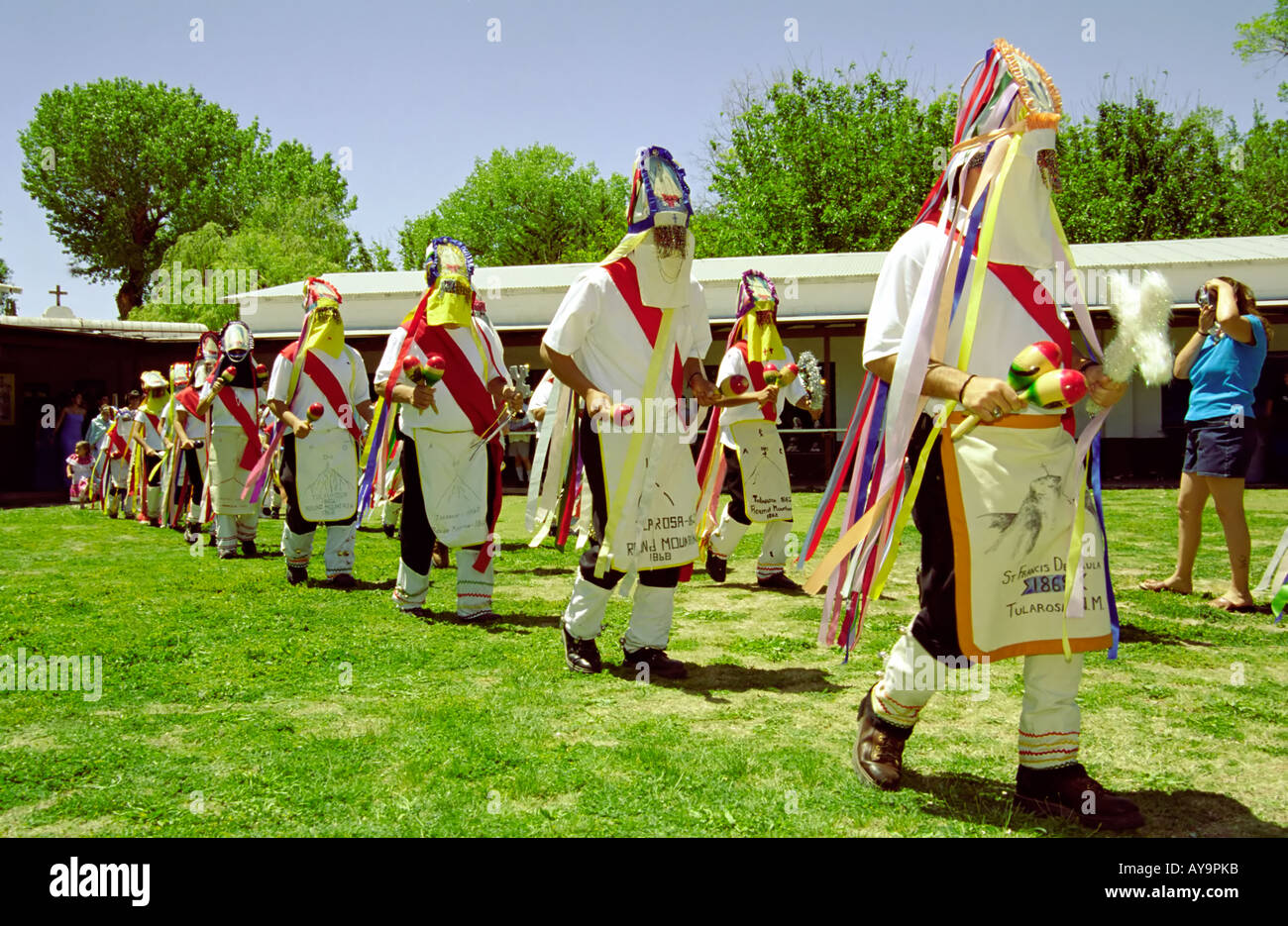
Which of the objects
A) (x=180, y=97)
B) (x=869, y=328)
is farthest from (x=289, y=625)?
(x=180, y=97)

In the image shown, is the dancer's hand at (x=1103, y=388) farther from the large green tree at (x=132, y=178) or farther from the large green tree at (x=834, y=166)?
the large green tree at (x=132, y=178)

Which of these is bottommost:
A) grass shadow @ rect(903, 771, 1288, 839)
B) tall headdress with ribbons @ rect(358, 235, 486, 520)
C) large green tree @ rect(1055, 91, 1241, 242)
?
grass shadow @ rect(903, 771, 1288, 839)

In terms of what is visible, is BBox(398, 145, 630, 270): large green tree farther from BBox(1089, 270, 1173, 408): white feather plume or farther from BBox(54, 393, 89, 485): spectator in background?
BBox(1089, 270, 1173, 408): white feather plume

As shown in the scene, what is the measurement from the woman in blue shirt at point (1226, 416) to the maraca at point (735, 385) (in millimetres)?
2601

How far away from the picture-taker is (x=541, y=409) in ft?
26.1

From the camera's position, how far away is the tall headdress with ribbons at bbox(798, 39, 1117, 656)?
3.22 metres

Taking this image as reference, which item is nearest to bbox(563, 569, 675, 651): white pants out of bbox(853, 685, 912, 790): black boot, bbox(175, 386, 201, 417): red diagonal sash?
bbox(853, 685, 912, 790): black boot

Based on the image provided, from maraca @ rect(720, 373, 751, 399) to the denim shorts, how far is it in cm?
288

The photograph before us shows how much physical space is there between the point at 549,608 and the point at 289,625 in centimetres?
164

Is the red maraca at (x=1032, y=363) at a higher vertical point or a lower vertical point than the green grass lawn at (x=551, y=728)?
higher

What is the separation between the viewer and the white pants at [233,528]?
9.40 meters

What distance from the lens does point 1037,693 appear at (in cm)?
321

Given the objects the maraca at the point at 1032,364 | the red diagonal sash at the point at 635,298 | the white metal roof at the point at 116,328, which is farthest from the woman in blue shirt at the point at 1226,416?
the white metal roof at the point at 116,328

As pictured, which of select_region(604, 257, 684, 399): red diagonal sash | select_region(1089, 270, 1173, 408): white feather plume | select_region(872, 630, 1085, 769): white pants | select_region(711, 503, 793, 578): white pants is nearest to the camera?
select_region(1089, 270, 1173, 408): white feather plume
